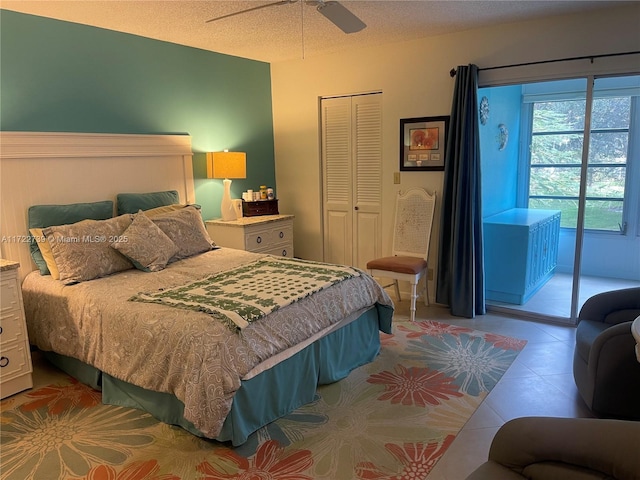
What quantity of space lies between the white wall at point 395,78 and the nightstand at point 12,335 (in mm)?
3100

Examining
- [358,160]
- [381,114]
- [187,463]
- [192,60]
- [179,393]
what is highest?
[192,60]

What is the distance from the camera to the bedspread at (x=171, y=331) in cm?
229

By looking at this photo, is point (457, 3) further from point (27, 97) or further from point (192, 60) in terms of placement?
point (27, 97)

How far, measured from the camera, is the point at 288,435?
2.55 m

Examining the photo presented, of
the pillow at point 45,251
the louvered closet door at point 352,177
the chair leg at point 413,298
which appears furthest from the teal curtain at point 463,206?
the pillow at point 45,251

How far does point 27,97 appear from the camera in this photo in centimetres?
336

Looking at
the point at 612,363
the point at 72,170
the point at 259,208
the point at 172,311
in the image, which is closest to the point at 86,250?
the point at 72,170

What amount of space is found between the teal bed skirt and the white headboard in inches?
40.1

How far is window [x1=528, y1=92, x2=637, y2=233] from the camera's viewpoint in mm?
5117

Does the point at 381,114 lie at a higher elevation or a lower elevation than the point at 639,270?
higher

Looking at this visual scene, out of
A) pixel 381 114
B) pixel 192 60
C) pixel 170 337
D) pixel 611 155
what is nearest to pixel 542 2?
pixel 381 114

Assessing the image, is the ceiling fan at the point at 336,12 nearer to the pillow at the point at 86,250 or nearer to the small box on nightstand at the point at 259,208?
the pillow at the point at 86,250

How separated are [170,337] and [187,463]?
1.98ft

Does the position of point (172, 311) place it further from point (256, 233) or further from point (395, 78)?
point (395, 78)
